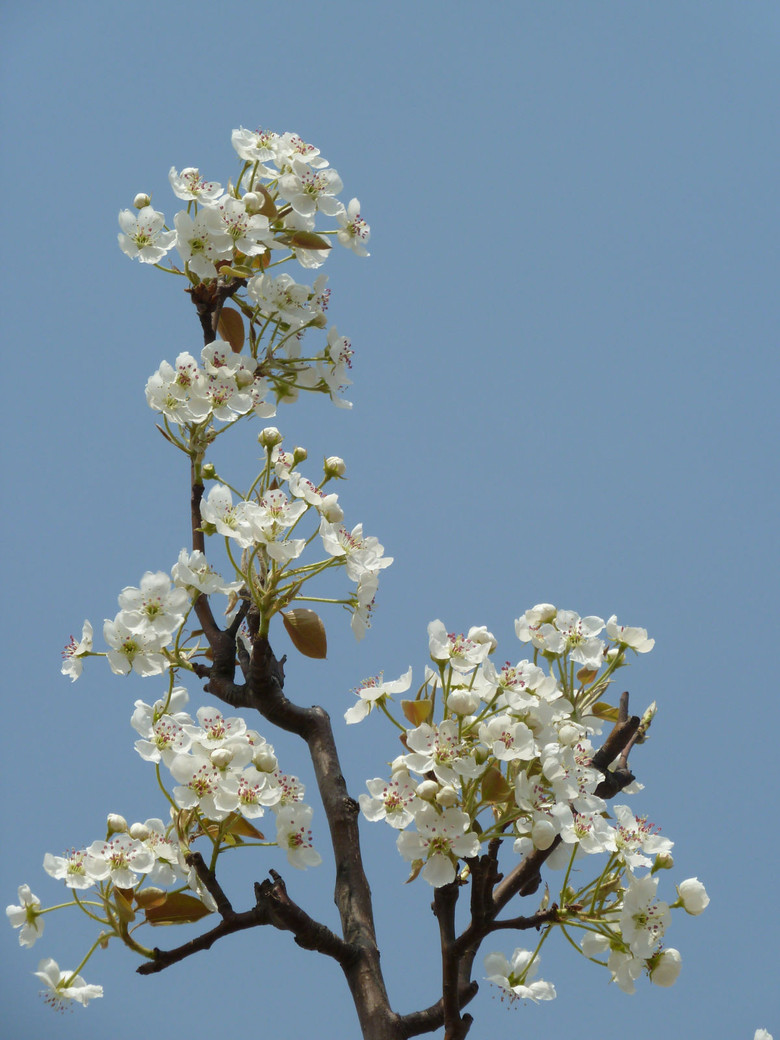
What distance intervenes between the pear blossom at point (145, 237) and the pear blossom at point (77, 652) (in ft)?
2.21

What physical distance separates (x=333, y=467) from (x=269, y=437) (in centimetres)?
12

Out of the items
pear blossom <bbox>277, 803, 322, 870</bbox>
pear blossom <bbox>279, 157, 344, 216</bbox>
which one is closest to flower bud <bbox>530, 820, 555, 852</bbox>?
pear blossom <bbox>277, 803, 322, 870</bbox>

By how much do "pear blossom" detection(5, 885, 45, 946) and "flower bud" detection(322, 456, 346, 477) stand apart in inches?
30.5

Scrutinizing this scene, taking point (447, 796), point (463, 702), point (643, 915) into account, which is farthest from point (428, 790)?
point (643, 915)

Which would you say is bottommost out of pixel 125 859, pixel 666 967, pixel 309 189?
pixel 666 967

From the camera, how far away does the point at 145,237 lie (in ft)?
6.31

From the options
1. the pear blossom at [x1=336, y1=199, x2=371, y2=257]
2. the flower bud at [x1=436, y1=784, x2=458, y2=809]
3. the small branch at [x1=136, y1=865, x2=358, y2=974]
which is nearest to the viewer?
the flower bud at [x1=436, y1=784, x2=458, y2=809]

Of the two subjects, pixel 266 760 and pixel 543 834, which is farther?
pixel 266 760

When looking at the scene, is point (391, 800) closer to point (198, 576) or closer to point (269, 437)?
point (198, 576)

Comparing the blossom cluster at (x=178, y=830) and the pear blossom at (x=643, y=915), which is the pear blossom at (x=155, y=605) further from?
the pear blossom at (x=643, y=915)

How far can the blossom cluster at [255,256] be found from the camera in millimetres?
1773

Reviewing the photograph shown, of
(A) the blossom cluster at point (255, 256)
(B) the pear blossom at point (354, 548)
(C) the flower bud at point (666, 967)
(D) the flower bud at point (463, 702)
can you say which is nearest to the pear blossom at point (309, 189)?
(A) the blossom cluster at point (255, 256)

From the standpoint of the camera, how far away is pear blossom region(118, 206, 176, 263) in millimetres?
1918

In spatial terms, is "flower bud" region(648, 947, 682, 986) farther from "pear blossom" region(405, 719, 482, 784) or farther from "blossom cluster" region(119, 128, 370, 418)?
"blossom cluster" region(119, 128, 370, 418)
